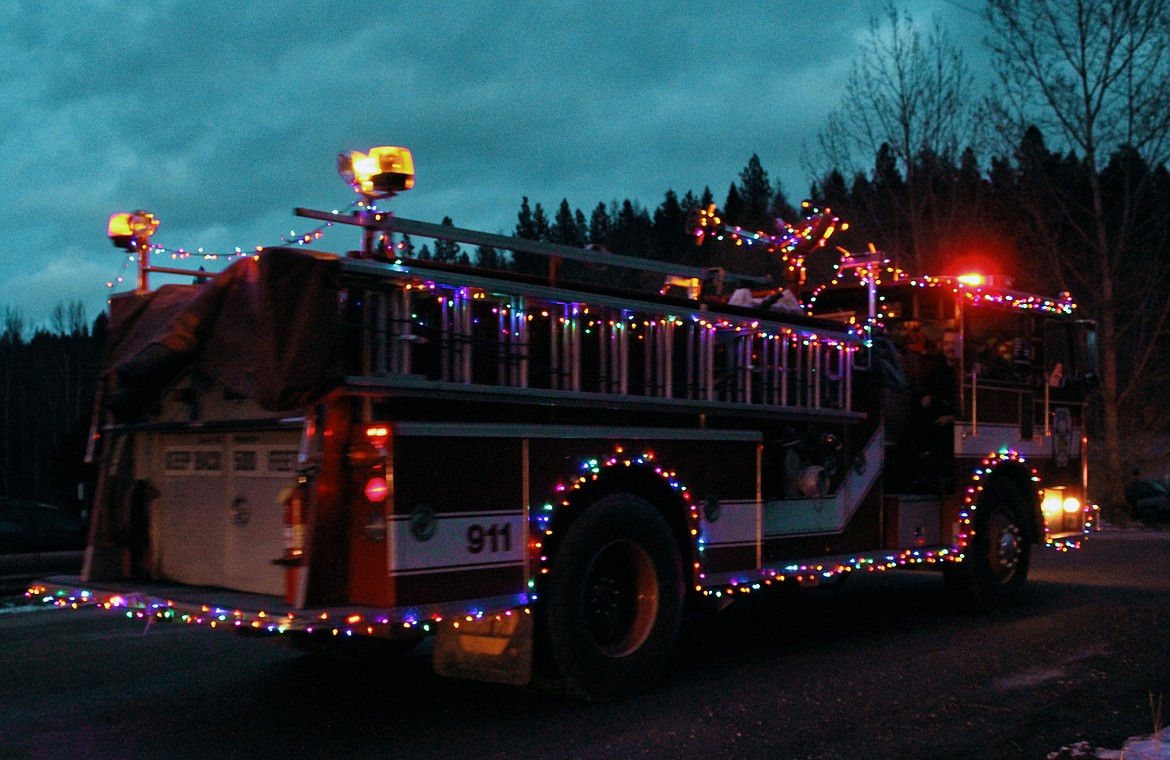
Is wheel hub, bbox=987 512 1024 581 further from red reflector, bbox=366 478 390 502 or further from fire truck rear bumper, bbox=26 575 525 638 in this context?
red reflector, bbox=366 478 390 502

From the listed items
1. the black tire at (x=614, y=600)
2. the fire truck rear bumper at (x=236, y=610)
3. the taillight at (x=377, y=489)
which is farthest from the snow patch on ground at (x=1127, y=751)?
the taillight at (x=377, y=489)

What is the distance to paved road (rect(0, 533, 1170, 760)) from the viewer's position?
6.33 meters

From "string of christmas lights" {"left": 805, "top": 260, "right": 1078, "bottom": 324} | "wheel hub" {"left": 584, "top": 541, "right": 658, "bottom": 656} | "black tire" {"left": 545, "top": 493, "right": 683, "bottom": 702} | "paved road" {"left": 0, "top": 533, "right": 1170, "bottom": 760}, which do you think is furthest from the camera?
"string of christmas lights" {"left": 805, "top": 260, "right": 1078, "bottom": 324}

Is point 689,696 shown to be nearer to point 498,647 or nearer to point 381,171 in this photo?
point 498,647

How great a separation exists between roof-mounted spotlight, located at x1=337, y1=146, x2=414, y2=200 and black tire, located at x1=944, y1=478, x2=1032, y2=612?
19.9ft

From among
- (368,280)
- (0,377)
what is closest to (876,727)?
(368,280)

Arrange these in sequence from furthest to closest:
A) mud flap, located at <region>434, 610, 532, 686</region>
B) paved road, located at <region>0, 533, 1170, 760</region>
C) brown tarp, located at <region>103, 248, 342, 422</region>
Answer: mud flap, located at <region>434, 610, 532, 686</region> → paved road, located at <region>0, 533, 1170, 760</region> → brown tarp, located at <region>103, 248, 342, 422</region>

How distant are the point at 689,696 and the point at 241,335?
3.28 meters

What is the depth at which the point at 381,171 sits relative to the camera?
642 cm

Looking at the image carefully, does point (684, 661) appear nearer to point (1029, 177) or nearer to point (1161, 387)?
point (1029, 177)

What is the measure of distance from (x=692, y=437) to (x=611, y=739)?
207cm

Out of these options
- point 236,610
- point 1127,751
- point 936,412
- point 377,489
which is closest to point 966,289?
point 936,412

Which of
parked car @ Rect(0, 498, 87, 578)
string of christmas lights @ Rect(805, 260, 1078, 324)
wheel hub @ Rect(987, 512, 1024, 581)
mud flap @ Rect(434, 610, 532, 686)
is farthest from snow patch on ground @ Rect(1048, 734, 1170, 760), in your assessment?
parked car @ Rect(0, 498, 87, 578)

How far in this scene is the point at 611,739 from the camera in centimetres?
636
